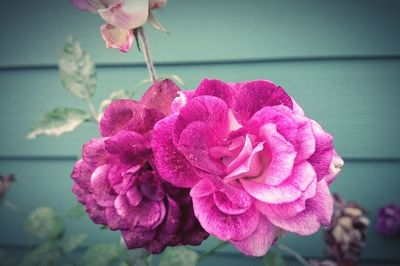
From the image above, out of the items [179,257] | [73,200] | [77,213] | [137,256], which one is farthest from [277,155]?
[73,200]

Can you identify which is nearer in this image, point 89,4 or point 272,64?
point 89,4

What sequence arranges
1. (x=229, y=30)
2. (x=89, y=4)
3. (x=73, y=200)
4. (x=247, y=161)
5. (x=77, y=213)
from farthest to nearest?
(x=73, y=200)
(x=229, y=30)
(x=77, y=213)
(x=89, y=4)
(x=247, y=161)

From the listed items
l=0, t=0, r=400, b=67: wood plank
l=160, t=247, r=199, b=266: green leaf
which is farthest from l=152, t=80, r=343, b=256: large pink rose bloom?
l=0, t=0, r=400, b=67: wood plank

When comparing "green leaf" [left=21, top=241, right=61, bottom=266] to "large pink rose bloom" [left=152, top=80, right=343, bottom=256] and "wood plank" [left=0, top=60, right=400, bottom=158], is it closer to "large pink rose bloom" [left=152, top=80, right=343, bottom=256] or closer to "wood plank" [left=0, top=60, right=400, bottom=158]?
"wood plank" [left=0, top=60, right=400, bottom=158]

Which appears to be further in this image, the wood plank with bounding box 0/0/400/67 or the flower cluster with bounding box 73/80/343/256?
the wood plank with bounding box 0/0/400/67

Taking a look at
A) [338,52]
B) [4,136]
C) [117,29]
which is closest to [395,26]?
[338,52]

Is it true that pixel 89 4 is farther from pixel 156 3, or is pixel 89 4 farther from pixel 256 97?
pixel 256 97
